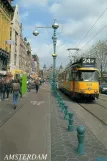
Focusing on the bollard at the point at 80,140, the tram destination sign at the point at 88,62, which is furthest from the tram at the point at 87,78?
the bollard at the point at 80,140

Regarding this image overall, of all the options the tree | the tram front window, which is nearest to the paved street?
the tram front window

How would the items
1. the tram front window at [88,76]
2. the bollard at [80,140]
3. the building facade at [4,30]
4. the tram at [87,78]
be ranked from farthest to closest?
the building facade at [4,30], the tram front window at [88,76], the tram at [87,78], the bollard at [80,140]

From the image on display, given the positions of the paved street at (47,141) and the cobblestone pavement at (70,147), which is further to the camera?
the paved street at (47,141)

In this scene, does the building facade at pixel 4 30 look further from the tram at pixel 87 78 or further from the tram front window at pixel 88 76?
the tram front window at pixel 88 76

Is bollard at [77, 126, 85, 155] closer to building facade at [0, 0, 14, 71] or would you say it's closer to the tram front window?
the tram front window

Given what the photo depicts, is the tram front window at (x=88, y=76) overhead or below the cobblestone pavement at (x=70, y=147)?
overhead

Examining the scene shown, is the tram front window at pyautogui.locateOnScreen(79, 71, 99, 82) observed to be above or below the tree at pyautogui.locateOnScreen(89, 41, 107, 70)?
below

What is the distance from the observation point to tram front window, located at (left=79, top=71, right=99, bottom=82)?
22.5 m

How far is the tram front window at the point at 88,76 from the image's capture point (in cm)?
2251

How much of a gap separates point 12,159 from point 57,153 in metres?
1.21

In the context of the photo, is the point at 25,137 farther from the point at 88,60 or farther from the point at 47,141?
the point at 88,60

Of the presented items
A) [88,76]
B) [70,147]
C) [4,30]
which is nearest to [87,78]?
[88,76]

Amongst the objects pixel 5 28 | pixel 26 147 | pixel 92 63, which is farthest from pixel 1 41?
pixel 26 147

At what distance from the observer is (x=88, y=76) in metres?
22.7
